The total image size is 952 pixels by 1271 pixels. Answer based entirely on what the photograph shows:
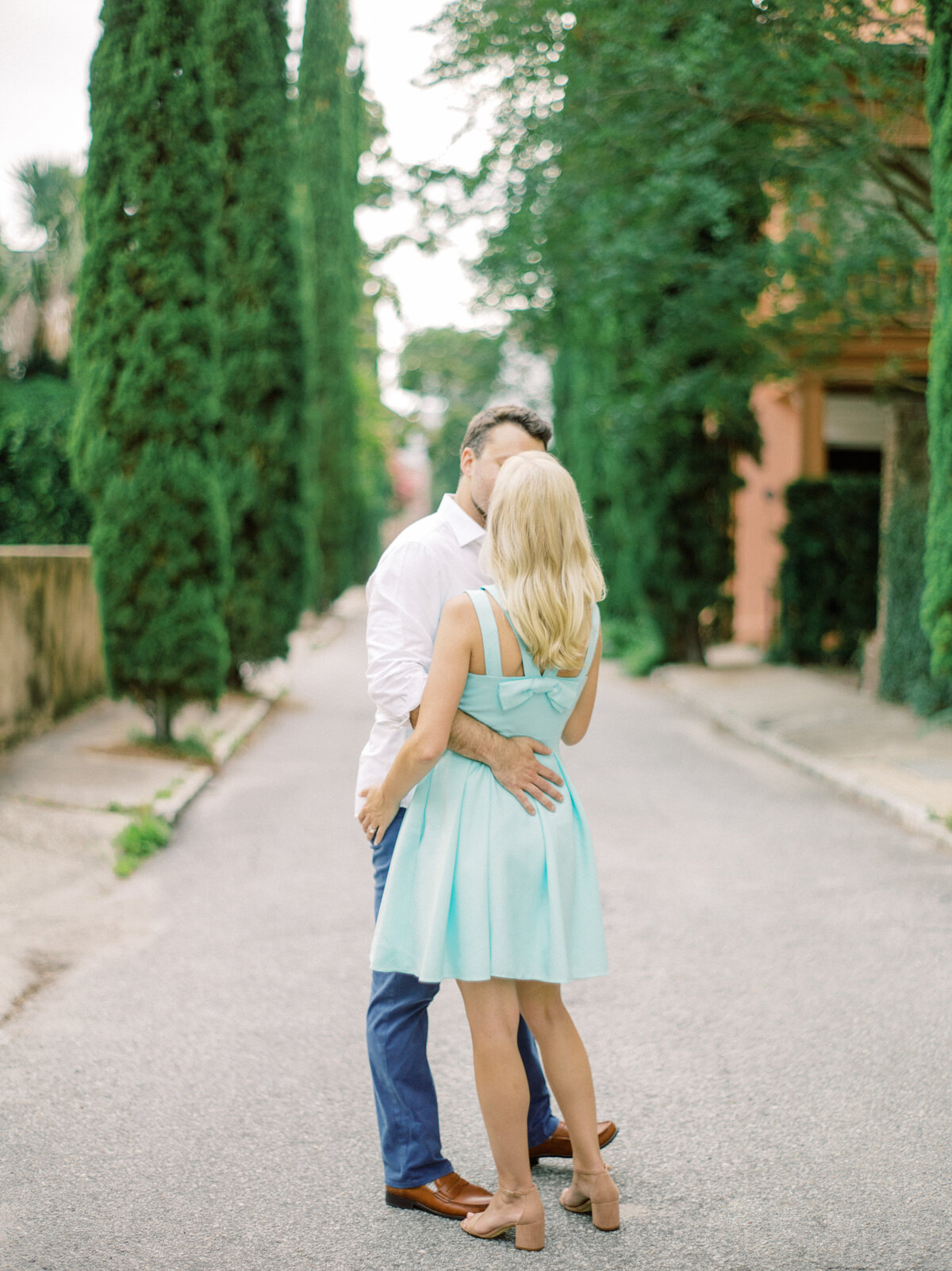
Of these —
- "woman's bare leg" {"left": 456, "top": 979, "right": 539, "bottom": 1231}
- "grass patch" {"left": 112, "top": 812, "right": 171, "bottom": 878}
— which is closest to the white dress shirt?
"woman's bare leg" {"left": 456, "top": 979, "right": 539, "bottom": 1231}

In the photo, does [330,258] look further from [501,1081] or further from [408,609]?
[501,1081]

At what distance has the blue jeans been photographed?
3.26 metres

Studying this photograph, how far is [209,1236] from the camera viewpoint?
10.2 feet

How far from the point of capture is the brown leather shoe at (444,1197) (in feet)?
10.6

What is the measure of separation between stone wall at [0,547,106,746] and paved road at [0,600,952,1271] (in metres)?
2.95

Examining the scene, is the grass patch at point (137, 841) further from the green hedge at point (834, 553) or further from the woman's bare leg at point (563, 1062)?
the green hedge at point (834, 553)

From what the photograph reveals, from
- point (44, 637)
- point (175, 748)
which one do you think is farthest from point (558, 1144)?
point (44, 637)

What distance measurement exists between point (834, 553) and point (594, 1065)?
1288cm

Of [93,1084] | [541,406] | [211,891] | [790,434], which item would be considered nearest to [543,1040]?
[93,1084]

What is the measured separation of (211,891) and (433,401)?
41198mm

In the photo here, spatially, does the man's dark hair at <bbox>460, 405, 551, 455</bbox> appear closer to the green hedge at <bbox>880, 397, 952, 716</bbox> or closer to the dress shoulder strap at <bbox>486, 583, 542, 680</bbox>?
the dress shoulder strap at <bbox>486, 583, 542, 680</bbox>

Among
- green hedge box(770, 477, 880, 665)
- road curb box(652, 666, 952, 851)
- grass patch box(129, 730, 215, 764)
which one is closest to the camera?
road curb box(652, 666, 952, 851)

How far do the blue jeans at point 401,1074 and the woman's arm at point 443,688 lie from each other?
370mm

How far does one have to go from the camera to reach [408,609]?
3139mm
